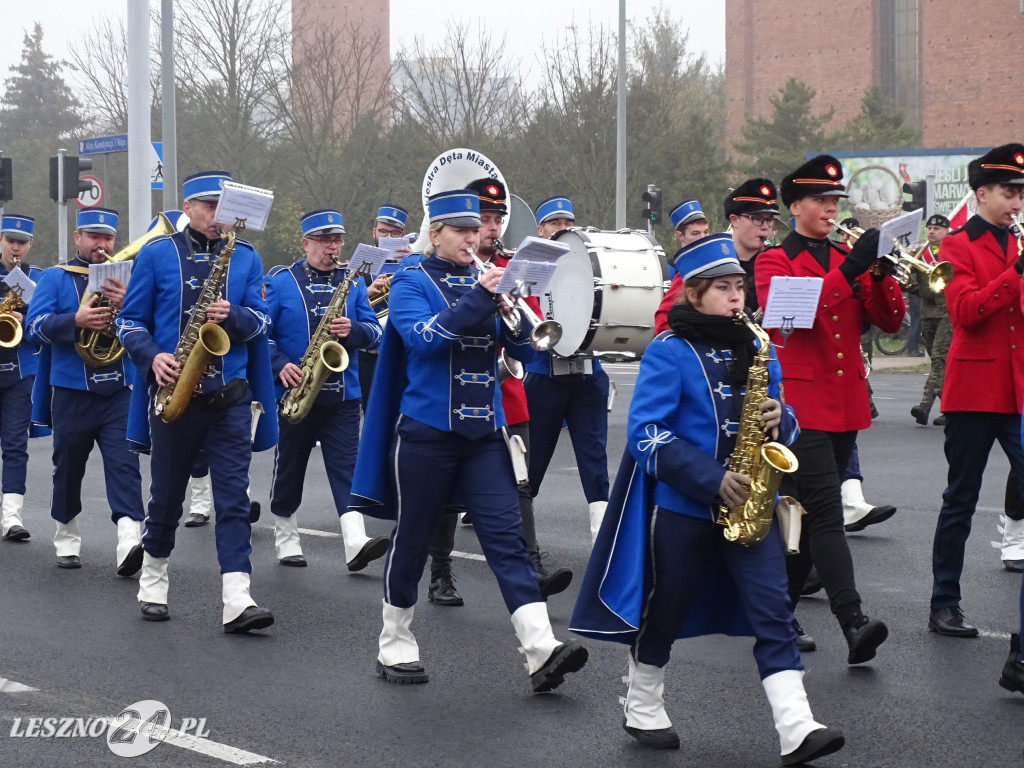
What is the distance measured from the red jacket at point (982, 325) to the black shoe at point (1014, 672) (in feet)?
4.32

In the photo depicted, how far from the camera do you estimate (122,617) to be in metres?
7.34

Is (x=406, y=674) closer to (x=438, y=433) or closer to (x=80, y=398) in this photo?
(x=438, y=433)

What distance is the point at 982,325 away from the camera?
22.1ft

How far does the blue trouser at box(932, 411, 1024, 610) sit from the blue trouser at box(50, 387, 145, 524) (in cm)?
453

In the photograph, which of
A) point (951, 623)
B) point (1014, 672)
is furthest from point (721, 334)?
point (951, 623)

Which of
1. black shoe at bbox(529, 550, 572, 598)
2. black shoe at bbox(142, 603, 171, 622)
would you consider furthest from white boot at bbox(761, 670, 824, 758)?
black shoe at bbox(142, 603, 171, 622)

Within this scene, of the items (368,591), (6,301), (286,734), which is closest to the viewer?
(286,734)

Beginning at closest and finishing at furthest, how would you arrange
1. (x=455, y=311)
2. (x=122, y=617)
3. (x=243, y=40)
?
(x=455, y=311), (x=122, y=617), (x=243, y=40)

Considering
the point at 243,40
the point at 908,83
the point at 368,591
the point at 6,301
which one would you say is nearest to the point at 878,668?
the point at 368,591

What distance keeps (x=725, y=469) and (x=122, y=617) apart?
3685 millimetres

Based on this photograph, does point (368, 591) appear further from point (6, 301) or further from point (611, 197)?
point (611, 197)

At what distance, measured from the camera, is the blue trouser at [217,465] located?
7090mm

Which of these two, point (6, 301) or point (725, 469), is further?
point (6, 301)

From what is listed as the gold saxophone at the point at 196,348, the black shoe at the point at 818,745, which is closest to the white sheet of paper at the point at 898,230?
the black shoe at the point at 818,745
